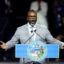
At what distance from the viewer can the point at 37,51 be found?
6953 millimetres

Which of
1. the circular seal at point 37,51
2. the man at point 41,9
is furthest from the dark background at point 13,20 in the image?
the circular seal at point 37,51

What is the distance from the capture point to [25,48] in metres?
6.96

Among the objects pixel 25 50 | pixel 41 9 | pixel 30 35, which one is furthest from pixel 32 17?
pixel 41 9

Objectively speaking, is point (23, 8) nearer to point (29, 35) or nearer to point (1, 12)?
point (1, 12)

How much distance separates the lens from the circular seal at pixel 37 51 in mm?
6918

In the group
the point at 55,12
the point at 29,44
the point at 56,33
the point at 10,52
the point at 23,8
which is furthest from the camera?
the point at 23,8

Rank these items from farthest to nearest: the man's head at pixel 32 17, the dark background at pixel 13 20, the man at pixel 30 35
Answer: the dark background at pixel 13 20 → the man at pixel 30 35 → the man's head at pixel 32 17

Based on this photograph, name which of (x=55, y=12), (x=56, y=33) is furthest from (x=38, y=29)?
(x=55, y=12)

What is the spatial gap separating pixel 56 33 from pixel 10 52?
1572 mm

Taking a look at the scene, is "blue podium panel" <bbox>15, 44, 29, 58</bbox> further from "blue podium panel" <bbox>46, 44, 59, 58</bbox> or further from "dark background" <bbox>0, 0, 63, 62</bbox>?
"dark background" <bbox>0, 0, 63, 62</bbox>

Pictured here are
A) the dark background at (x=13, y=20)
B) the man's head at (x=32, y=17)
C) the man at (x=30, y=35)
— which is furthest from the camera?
the dark background at (x=13, y=20)

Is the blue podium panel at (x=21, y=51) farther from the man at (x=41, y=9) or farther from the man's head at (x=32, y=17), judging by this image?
the man at (x=41, y=9)

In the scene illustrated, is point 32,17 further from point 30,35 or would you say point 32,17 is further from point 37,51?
point 37,51

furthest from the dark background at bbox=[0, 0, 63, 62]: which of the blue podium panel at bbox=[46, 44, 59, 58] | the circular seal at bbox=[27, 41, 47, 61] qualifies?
the blue podium panel at bbox=[46, 44, 59, 58]
